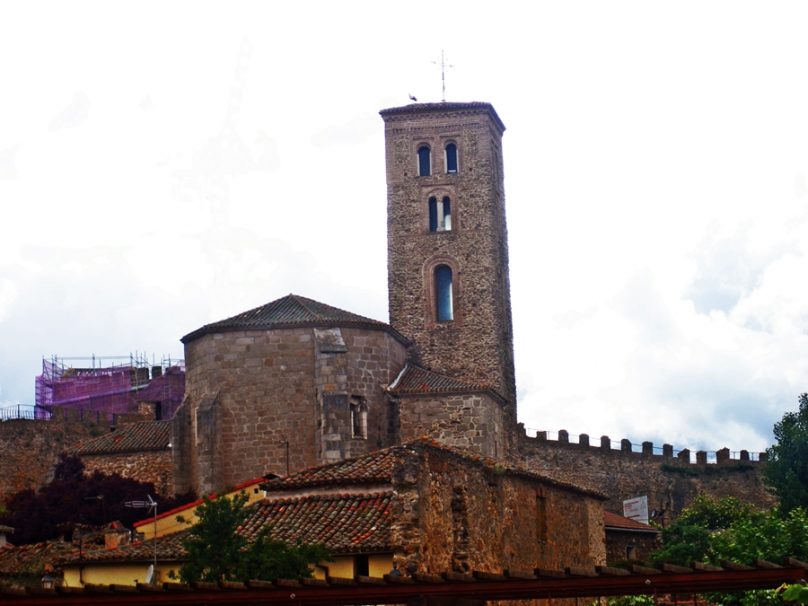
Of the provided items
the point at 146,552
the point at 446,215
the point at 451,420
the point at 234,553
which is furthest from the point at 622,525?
the point at 234,553

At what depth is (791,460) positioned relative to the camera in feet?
201

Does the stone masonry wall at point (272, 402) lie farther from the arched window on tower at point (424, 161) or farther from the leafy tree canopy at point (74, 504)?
the arched window on tower at point (424, 161)

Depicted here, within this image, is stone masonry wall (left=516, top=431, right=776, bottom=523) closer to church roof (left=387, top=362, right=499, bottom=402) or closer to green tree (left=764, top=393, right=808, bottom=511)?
green tree (left=764, top=393, right=808, bottom=511)

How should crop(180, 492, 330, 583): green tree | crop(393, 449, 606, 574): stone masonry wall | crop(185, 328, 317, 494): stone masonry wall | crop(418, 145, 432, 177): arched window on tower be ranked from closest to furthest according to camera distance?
crop(393, 449, 606, 574): stone masonry wall < crop(180, 492, 330, 583): green tree < crop(185, 328, 317, 494): stone masonry wall < crop(418, 145, 432, 177): arched window on tower

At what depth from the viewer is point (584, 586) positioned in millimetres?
20531

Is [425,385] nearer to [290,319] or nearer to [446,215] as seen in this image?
[290,319]

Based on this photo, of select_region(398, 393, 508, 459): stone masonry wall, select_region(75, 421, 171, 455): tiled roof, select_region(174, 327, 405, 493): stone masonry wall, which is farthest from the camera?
select_region(75, 421, 171, 455): tiled roof

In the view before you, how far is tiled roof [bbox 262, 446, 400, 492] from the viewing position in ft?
108

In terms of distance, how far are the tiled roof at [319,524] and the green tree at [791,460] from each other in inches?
1166

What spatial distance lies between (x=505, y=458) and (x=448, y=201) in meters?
11.4

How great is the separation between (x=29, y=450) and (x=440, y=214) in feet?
58.7

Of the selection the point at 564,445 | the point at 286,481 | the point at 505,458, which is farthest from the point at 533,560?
the point at 564,445

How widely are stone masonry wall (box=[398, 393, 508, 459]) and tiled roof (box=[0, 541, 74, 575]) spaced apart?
11790 mm

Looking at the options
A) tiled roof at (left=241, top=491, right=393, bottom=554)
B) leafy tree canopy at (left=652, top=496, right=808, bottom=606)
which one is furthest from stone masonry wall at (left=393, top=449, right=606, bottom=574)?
leafy tree canopy at (left=652, top=496, right=808, bottom=606)
